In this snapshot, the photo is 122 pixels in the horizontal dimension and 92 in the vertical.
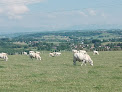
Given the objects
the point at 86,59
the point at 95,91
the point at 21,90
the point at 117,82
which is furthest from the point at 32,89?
the point at 86,59

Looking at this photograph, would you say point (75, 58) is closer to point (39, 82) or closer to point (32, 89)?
point (39, 82)

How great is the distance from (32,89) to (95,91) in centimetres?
311

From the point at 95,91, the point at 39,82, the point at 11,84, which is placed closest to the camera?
the point at 95,91

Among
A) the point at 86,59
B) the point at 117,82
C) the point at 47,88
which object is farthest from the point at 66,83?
the point at 86,59

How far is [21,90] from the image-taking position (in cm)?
1342

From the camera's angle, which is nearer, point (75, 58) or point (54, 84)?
point (54, 84)

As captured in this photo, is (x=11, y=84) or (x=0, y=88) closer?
(x=0, y=88)

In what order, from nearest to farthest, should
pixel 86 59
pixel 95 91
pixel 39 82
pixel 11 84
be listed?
pixel 95 91 → pixel 11 84 → pixel 39 82 → pixel 86 59

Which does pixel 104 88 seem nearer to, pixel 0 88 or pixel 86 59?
pixel 0 88

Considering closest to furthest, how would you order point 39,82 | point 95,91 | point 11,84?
1. point 95,91
2. point 11,84
3. point 39,82

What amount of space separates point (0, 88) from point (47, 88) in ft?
7.73

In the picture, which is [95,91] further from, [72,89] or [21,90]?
[21,90]

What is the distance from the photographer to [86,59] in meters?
28.8

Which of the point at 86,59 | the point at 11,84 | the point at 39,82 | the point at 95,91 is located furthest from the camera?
the point at 86,59
